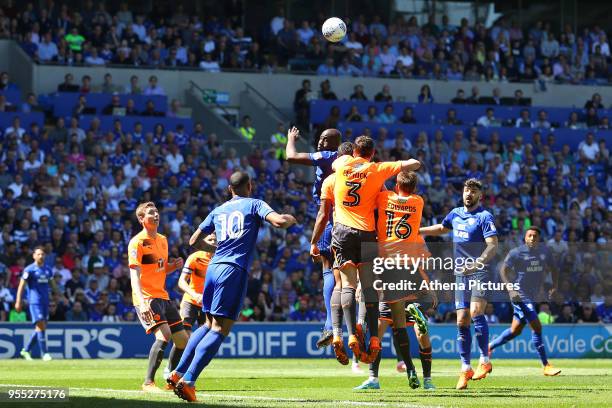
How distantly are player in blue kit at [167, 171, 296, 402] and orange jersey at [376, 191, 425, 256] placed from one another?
8.23 feet

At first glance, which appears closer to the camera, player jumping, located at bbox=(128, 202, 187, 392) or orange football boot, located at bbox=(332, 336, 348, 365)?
orange football boot, located at bbox=(332, 336, 348, 365)

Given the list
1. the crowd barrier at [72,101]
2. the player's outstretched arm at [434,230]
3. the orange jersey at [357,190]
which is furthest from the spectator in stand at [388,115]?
the orange jersey at [357,190]

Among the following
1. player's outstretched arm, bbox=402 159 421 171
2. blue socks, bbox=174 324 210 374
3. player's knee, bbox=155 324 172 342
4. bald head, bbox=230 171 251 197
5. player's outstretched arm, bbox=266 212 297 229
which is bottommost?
player's knee, bbox=155 324 172 342

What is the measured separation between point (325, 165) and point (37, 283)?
1127cm

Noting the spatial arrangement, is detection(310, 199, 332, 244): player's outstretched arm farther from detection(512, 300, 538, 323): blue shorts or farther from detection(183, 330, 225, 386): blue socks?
detection(512, 300, 538, 323): blue shorts

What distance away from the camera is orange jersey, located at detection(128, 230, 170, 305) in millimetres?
16109

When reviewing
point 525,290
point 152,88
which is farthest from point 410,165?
point 152,88

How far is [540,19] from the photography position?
148 feet

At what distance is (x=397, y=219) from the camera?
50.4 ft

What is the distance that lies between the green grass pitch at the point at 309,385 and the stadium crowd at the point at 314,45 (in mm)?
13931

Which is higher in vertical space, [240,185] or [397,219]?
[240,185]

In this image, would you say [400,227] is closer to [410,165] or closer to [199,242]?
[410,165]

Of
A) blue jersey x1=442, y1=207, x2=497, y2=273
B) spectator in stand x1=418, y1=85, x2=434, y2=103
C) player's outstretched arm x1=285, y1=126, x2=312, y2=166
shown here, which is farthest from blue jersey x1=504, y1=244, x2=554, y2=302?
spectator in stand x1=418, y1=85, x2=434, y2=103

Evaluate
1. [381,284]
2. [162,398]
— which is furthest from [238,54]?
[162,398]
